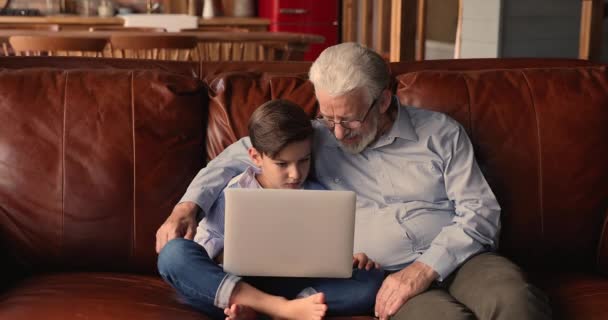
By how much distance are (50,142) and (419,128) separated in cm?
99

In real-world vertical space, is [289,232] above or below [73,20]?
below

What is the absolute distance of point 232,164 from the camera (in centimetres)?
216

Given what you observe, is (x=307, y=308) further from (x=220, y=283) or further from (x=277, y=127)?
(x=277, y=127)

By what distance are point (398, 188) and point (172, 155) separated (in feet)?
2.03

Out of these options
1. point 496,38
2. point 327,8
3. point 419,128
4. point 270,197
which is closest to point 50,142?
point 270,197

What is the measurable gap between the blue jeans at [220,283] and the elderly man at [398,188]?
51 millimetres

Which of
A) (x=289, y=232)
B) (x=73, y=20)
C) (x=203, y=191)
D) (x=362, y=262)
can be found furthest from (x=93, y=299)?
(x=73, y=20)

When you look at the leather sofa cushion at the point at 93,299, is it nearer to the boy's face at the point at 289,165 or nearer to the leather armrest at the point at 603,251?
the boy's face at the point at 289,165

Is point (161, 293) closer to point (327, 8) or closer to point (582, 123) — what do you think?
point (582, 123)

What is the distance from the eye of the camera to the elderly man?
6.31 ft

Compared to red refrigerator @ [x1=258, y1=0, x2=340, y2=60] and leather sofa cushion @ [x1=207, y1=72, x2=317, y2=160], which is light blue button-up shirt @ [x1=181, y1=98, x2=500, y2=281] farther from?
red refrigerator @ [x1=258, y1=0, x2=340, y2=60]

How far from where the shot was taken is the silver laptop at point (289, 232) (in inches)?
70.7

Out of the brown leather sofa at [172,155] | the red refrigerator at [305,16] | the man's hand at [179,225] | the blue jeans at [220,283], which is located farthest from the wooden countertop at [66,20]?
the blue jeans at [220,283]

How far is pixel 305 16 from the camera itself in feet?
26.4
